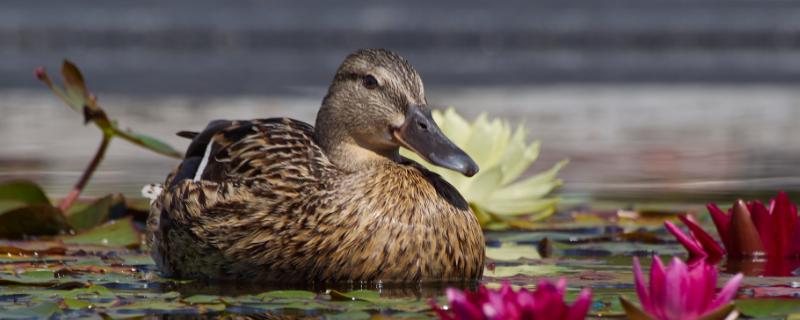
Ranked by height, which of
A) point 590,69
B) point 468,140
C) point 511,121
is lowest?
point 468,140

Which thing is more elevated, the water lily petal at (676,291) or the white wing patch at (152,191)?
the white wing patch at (152,191)

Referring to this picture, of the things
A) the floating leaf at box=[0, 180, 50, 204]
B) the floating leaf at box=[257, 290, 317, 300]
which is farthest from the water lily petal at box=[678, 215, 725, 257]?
the floating leaf at box=[0, 180, 50, 204]

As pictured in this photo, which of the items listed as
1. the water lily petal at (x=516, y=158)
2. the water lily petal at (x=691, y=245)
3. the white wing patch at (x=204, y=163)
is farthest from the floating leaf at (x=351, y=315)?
the water lily petal at (x=516, y=158)

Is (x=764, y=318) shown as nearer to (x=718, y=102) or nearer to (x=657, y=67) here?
(x=718, y=102)

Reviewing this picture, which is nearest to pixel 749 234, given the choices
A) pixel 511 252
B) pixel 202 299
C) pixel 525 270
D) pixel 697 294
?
pixel 525 270

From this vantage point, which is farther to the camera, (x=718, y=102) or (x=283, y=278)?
(x=718, y=102)

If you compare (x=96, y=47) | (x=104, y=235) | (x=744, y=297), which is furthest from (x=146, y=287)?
(x=96, y=47)

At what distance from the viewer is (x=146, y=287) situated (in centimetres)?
480

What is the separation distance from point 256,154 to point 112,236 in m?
0.87

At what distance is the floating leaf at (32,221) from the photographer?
5.91 meters

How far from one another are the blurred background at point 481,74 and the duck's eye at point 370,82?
2.59 m

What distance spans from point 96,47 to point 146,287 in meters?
13.2

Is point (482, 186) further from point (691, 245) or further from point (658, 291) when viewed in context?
point (658, 291)

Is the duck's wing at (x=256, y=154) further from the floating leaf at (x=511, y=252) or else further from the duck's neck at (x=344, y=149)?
the floating leaf at (x=511, y=252)
